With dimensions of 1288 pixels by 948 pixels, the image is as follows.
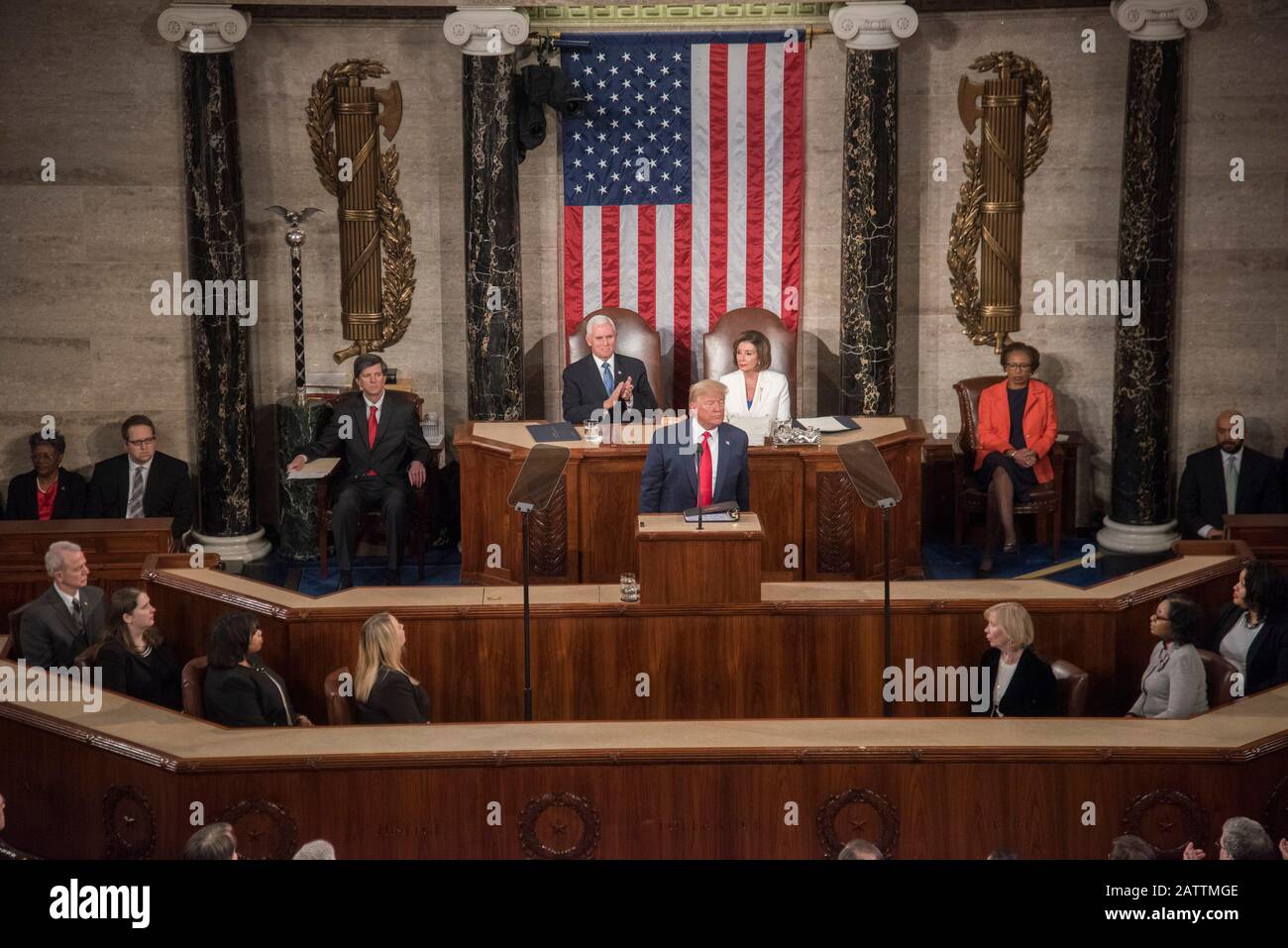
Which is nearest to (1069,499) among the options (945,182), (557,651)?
(945,182)

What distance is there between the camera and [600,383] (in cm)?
1089

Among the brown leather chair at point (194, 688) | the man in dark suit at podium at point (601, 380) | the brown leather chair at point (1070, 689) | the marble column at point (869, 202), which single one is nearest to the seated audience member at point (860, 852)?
the brown leather chair at point (1070, 689)

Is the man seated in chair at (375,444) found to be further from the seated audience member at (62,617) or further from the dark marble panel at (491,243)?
the seated audience member at (62,617)

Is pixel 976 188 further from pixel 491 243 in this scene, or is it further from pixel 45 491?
pixel 45 491

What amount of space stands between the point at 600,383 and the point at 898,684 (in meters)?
3.76

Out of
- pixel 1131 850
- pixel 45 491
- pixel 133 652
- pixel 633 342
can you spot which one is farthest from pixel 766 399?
pixel 1131 850

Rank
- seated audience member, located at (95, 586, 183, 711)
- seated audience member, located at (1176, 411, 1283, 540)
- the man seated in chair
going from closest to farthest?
1. seated audience member, located at (95, 586, 183, 711)
2. the man seated in chair
3. seated audience member, located at (1176, 411, 1283, 540)

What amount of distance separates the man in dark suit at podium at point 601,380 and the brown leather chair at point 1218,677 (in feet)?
14.4

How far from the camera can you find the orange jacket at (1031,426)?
36.3 feet

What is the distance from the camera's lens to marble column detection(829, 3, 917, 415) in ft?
37.1

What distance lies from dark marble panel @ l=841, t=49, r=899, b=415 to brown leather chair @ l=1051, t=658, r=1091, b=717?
4.31 meters

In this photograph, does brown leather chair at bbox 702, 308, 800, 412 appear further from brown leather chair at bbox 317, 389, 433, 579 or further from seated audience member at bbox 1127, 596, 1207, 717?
seated audience member at bbox 1127, 596, 1207, 717

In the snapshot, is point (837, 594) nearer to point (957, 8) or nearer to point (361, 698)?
point (361, 698)

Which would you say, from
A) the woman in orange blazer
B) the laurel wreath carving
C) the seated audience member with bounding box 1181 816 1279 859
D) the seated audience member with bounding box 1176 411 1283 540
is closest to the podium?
the seated audience member with bounding box 1181 816 1279 859
